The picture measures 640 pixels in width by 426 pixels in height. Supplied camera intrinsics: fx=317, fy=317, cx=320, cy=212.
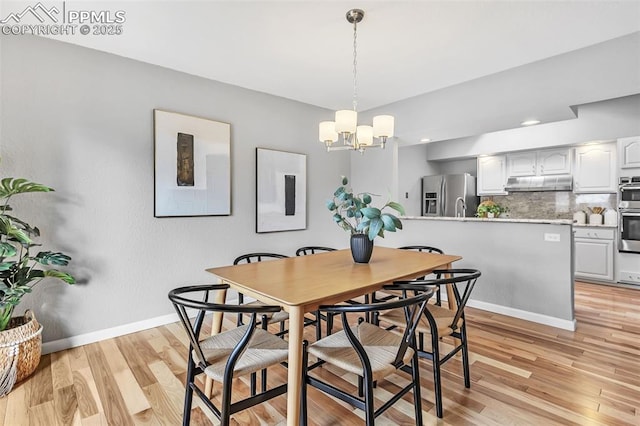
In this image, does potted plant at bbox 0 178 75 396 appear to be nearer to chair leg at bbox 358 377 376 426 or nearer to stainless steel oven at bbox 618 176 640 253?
chair leg at bbox 358 377 376 426

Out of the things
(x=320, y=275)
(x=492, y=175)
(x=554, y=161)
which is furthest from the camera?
(x=492, y=175)

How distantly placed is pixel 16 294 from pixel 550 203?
6629mm

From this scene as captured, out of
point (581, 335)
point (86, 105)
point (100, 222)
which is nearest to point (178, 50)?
point (86, 105)

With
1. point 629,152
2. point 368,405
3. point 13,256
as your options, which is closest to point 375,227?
point 368,405

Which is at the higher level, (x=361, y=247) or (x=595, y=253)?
(x=361, y=247)

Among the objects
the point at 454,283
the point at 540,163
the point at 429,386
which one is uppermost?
the point at 540,163

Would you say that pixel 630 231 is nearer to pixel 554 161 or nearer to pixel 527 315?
pixel 554 161

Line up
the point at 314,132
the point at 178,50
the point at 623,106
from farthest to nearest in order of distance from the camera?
the point at 314,132, the point at 623,106, the point at 178,50

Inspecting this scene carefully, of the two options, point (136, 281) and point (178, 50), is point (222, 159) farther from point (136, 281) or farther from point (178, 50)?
point (136, 281)

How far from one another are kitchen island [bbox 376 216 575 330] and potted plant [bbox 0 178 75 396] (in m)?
3.76

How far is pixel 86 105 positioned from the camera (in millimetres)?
2680

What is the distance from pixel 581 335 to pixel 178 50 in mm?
4354

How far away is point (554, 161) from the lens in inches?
195

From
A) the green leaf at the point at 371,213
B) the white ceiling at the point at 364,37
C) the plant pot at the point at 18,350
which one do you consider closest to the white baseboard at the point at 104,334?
the plant pot at the point at 18,350
